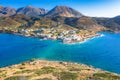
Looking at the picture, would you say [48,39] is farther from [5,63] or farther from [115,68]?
[115,68]

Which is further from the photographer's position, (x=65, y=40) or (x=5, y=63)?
(x=65, y=40)

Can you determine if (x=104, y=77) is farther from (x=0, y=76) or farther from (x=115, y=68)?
(x=115, y=68)

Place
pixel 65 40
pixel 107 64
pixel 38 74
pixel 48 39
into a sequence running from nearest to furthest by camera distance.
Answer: pixel 38 74, pixel 107 64, pixel 65 40, pixel 48 39

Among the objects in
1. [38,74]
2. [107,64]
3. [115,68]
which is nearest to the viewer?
[38,74]

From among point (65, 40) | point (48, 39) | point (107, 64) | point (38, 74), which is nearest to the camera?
point (38, 74)

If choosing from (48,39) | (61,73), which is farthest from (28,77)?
(48,39)

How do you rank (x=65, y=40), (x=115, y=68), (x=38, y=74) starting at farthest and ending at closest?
(x=65, y=40)
(x=115, y=68)
(x=38, y=74)

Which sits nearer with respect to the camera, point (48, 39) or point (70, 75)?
point (70, 75)

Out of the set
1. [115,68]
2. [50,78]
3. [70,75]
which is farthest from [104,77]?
[115,68]

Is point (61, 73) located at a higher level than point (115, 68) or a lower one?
higher
